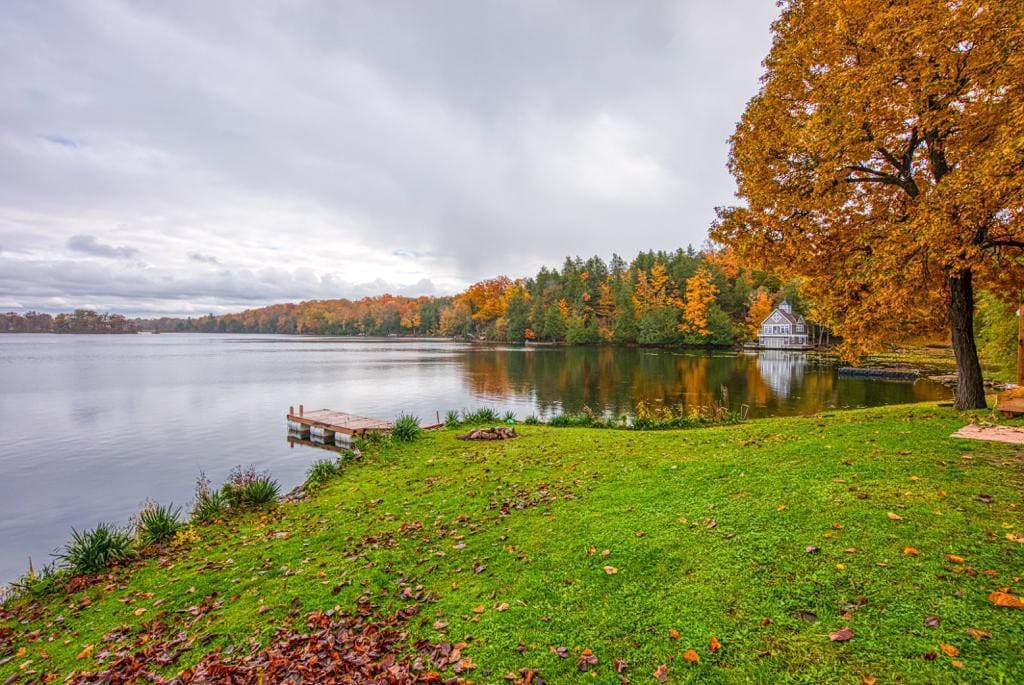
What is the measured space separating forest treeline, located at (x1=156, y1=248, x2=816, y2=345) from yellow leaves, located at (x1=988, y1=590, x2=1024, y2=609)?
66.4 metres

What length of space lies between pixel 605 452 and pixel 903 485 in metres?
5.50

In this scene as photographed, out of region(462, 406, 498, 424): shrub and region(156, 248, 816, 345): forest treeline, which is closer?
region(462, 406, 498, 424): shrub

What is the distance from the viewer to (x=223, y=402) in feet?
99.5

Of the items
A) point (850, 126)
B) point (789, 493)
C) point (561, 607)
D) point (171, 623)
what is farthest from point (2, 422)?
point (850, 126)

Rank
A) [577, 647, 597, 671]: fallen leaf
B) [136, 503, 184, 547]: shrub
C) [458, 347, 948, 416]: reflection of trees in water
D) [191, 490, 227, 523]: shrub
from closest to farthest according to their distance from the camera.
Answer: [577, 647, 597, 671]: fallen leaf
[136, 503, 184, 547]: shrub
[191, 490, 227, 523]: shrub
[458, 347, 948, 416]: reflection of trees in water

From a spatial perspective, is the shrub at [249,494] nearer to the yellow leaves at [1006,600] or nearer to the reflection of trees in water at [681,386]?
the yellow leaves at [1006,600]

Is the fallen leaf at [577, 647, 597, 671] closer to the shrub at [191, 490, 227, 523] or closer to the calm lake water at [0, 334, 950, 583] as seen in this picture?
the shrub at [191, 490, 227, 523]

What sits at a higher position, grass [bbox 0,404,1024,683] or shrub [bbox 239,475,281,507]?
grass [bbox 0,404,1024,683]

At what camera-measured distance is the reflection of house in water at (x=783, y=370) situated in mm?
34594

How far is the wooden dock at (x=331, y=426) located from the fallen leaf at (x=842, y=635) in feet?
55.5

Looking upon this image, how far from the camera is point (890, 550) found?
14.8 feet

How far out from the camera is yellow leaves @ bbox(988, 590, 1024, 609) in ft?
11.6

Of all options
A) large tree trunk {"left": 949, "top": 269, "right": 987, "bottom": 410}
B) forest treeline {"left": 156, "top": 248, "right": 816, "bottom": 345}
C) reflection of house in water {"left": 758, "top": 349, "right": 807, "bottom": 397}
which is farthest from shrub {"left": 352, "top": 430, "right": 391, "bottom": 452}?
forest treeline {"left": 156, "top": 248, "right": 816, "bottom": 345}

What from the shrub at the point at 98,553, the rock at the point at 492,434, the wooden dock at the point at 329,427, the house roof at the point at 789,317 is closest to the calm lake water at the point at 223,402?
the wooden dock at the point at 329,427
